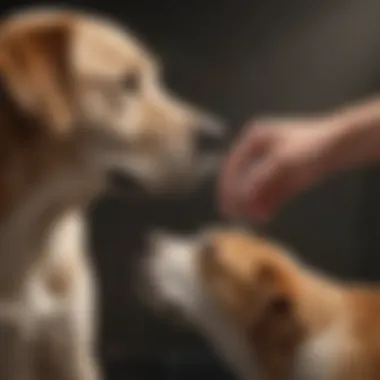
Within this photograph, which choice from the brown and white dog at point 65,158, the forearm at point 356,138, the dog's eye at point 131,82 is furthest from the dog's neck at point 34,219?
the forearm at point 356,138

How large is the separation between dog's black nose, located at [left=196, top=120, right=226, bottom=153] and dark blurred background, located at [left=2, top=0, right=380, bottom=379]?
2cm

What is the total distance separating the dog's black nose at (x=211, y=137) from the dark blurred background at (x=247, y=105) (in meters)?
0.02

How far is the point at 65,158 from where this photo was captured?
1074 mm

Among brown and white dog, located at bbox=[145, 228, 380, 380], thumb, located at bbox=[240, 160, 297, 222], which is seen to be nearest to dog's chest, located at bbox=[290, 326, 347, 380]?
brown and white dog, located at bbox=[145, 228, 380, 380]

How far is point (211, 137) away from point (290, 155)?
9 centimetres

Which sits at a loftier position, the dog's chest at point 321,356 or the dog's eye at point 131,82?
the dog's eye at point 131,82

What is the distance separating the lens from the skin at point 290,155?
1.07 meters

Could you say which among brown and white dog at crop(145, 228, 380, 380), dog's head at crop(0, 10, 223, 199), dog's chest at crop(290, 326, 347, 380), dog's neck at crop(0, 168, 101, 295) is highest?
dog's head at crop(0, 10, 223, 199)

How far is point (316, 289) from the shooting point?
1.06m

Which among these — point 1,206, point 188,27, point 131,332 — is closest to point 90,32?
point 188,27

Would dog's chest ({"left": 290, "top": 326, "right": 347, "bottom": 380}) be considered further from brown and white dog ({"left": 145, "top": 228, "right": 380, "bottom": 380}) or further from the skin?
the skin

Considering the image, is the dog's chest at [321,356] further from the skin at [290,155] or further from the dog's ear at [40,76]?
the dog's ear at [40,76]

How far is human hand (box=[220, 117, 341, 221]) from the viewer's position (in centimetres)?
108

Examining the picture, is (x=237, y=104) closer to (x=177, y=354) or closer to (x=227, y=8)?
(x=227, y=8)
